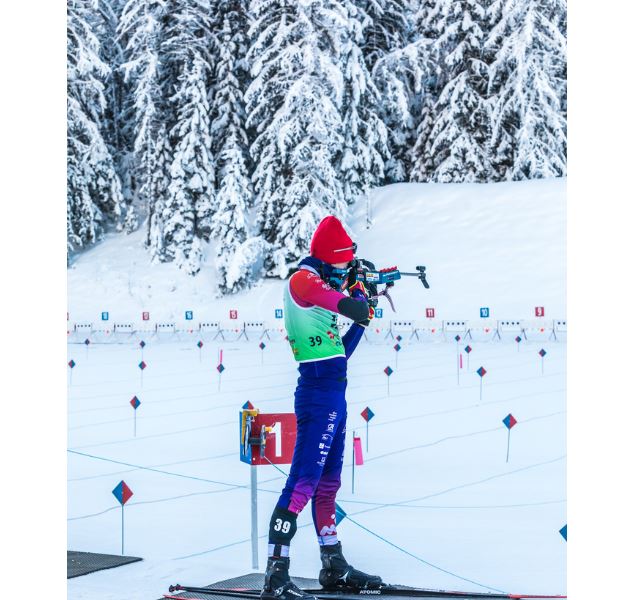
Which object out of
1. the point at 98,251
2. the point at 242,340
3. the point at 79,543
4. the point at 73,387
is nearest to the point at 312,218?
the point at 242,340

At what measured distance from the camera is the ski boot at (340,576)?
16.2 ft

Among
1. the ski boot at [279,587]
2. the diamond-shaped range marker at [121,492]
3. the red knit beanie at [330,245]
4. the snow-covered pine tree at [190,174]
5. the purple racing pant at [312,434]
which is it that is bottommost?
the ski boot at [279,587]

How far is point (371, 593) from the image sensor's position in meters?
4.88

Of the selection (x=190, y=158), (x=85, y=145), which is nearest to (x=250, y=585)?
(x=190, y=158)

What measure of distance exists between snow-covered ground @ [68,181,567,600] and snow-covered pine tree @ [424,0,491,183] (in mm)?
8991

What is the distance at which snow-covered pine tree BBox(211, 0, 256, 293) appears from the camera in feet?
105

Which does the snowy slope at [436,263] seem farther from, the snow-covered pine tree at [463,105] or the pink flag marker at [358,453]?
the pink flag marker at [358,453]

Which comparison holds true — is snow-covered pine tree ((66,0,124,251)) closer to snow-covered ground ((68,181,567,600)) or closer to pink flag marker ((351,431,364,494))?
snow-covered ground ((68,181,567,600))

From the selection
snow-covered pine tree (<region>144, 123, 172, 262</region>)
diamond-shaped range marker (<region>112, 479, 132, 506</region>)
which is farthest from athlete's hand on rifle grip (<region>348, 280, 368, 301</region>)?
snow-covered pine tree (<region>144, 123, 172, 262</region>)

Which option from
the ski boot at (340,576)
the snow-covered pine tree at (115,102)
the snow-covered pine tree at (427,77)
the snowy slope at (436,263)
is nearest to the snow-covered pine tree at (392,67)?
the snow-covered pine tree at (427,77)

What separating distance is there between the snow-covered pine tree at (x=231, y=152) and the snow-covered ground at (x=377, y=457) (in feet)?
14.5

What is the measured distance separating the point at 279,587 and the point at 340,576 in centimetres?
47

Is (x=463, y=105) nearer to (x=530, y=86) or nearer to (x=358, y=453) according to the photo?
(x=530, y=86)

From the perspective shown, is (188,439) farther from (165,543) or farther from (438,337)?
(438,337)
